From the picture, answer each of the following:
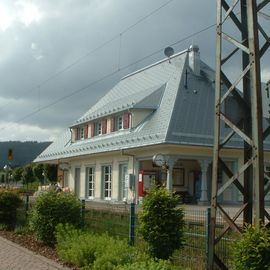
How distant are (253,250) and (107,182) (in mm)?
29309

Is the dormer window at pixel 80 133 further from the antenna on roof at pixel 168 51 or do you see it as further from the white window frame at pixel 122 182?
the antenna on roof at pixel 168 51

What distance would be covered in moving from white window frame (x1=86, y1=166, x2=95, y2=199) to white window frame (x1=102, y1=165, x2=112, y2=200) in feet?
6.12

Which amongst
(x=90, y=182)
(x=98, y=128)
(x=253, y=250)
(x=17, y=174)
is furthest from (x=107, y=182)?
(x=17, y=174)

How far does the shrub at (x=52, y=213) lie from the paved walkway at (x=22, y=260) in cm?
72

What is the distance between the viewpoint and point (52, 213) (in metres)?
13.7

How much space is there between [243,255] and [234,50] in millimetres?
3516

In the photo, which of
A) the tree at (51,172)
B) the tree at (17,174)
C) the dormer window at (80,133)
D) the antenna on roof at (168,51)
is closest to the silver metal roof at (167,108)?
the antenna on roof at (168,51)

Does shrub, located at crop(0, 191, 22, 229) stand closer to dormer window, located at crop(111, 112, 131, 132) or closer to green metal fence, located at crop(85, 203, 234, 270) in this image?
green metal fence, located at crop(85, 203, 234, 270)

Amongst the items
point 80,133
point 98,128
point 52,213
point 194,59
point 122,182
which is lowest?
point 52,213

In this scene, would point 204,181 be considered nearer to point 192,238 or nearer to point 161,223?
point 192,238

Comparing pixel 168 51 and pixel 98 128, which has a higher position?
pixel 168 51

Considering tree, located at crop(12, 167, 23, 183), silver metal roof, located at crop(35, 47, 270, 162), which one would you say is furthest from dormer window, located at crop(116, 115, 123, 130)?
tree, located at crop(12, 167, 23, 183)

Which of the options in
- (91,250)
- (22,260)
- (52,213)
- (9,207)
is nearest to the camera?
(91,250)

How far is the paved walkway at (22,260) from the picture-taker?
10.5 meters
